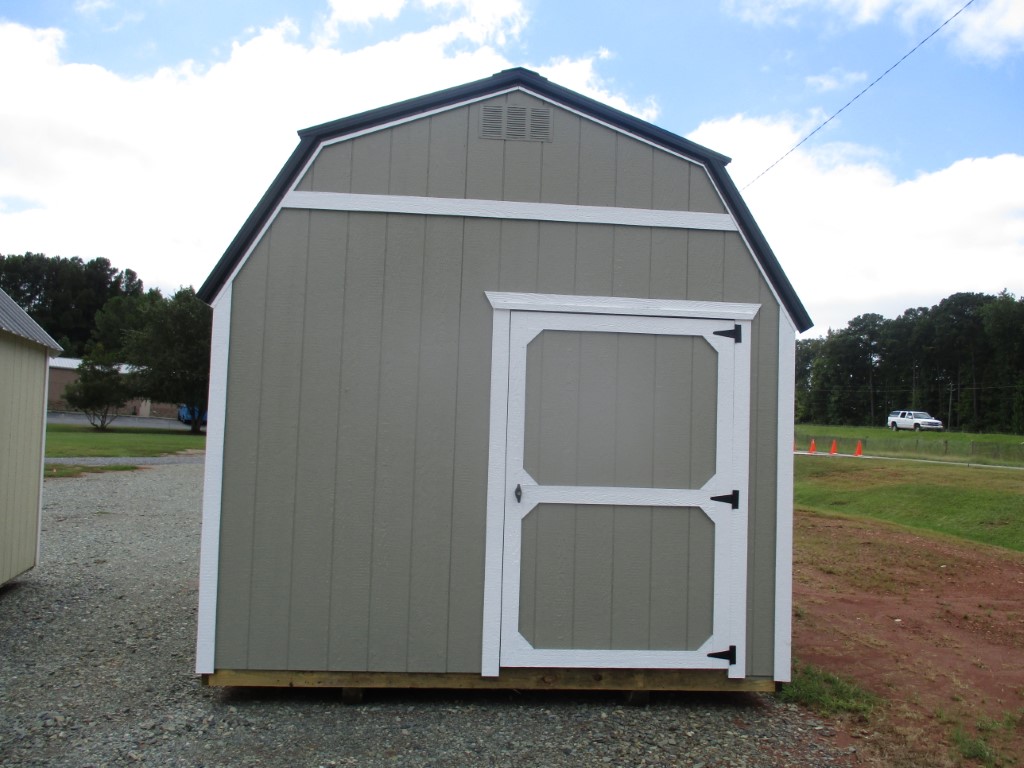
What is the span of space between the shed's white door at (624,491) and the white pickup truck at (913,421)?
53.5 metres

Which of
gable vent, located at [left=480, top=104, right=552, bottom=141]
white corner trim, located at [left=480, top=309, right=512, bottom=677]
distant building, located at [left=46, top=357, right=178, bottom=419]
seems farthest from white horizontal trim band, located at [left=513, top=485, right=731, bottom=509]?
distant building, located at [left=46, top=357, right=178, bottom=419]

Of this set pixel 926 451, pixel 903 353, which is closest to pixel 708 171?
pixel 926 451

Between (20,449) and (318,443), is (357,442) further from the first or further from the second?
(20,449)

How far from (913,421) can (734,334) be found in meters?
54.8

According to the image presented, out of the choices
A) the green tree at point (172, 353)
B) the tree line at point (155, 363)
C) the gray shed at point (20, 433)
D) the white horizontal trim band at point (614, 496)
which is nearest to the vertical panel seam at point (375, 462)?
the white horizontal trim band at point (614, 496)

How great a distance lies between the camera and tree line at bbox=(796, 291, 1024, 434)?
5906 cm

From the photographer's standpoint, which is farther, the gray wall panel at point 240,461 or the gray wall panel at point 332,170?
the gray wall panel at point 332,170

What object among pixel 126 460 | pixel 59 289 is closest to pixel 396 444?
pixel 126 460

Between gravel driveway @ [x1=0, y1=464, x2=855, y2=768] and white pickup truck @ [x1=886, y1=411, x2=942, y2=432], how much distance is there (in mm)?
53343

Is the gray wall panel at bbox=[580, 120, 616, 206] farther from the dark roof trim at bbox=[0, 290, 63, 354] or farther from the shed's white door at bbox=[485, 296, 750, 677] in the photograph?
the dark roof trim at bbox=[0, 290, 63, 354]

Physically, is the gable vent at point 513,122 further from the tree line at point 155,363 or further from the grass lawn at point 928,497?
the tree line at point 155,363

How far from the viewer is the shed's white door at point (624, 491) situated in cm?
384

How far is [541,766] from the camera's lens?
3.14 metres

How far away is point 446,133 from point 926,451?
2811 centimetres
